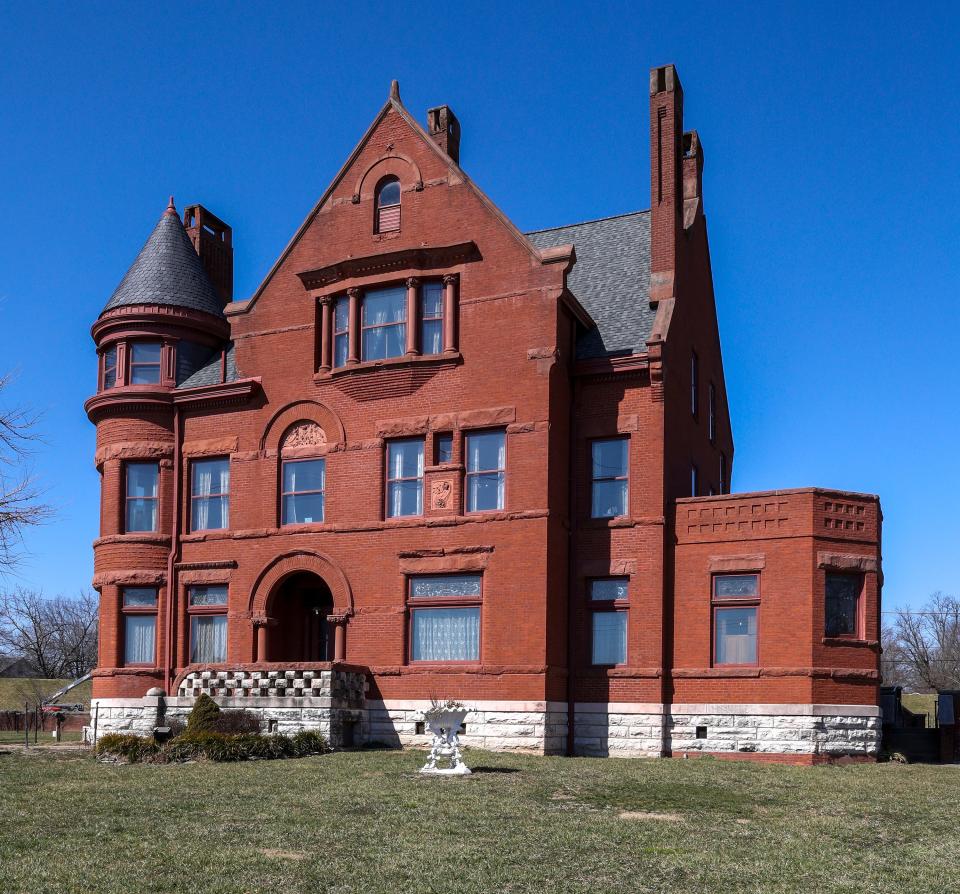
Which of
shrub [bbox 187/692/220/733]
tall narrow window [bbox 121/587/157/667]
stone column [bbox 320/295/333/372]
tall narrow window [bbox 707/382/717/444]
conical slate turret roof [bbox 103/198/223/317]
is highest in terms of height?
conical slate turret roof [bbox 103/198/223/317]

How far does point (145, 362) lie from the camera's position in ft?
107

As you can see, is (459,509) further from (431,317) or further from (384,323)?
(384,323)

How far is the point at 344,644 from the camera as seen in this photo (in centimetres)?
2891

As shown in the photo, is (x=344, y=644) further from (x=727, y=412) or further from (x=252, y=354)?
(x=727, y=412)

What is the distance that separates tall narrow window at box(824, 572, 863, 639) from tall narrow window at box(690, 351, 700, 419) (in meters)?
6.83

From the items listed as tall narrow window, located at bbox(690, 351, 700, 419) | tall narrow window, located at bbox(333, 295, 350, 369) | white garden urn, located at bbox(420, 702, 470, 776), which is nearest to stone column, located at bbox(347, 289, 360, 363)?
tall narrow window, located at bbox(333, 295, 350, 369)

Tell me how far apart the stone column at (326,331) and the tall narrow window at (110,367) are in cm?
652

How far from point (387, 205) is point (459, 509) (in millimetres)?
8107

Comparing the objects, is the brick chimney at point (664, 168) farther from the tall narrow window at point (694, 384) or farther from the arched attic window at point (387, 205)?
the arched attic window at point (387, 205)

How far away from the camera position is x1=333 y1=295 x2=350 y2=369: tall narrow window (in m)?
30.2

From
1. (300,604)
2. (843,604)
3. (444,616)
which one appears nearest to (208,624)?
(300,604)

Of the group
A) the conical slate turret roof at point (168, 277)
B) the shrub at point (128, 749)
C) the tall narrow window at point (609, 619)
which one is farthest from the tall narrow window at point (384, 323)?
the shrub at point (128, 749)

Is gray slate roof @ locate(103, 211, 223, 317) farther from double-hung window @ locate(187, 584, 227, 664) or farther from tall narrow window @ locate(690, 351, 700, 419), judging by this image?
tall narrow window @ locate(690, 351, 700, 419)

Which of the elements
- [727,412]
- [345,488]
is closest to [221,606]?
[345,488]
